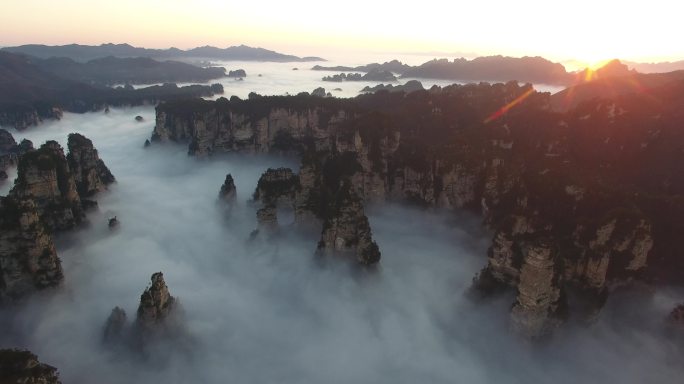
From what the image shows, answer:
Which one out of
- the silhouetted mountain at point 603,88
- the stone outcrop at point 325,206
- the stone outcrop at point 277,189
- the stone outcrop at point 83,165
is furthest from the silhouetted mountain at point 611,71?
the stone outcrop at point 83,165

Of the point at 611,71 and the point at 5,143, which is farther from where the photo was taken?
the point at 611,71

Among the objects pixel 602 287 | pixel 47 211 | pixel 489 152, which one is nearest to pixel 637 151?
pixel 489 152

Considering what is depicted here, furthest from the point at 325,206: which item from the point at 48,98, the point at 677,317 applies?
the point at 48,98

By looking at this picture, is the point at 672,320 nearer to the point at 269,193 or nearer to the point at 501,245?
the point at 501,245

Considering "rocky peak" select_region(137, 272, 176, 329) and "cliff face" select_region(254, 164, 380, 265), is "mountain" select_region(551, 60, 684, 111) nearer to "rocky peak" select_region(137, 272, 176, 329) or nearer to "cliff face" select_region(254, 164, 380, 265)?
"cliff face" select_region(254, 164, 380, 265)

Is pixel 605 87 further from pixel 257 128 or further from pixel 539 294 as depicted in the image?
pixel 539 294

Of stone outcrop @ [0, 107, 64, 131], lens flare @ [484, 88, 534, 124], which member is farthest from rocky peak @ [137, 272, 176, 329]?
stone outcrop @ [0, 107, 64, 131]
